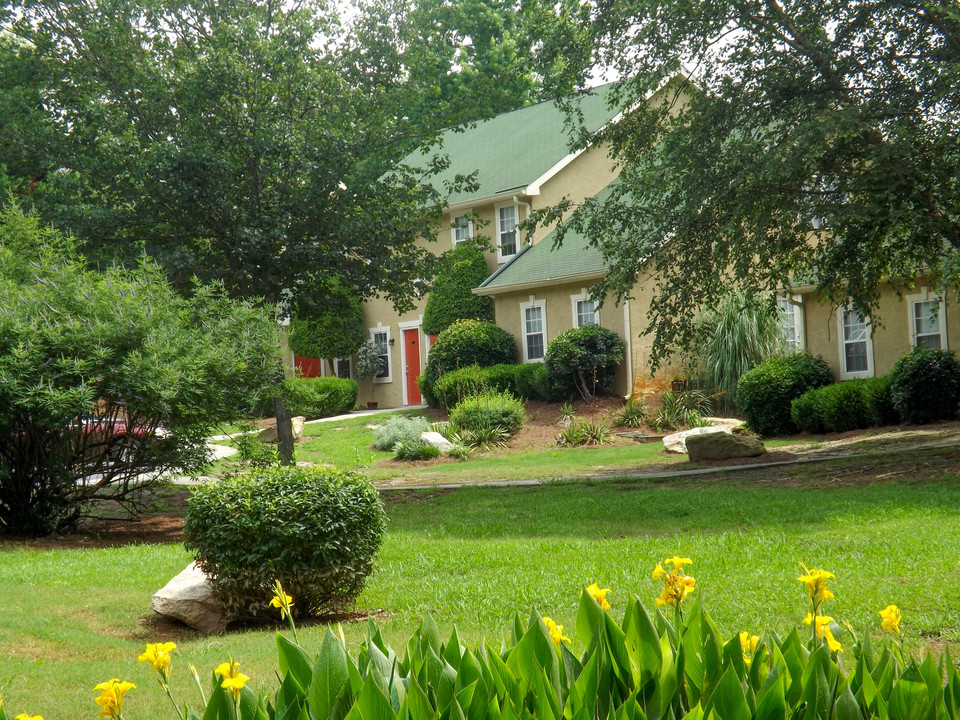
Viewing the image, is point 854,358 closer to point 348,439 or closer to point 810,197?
point 810,197

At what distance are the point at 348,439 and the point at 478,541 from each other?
43.8 ft

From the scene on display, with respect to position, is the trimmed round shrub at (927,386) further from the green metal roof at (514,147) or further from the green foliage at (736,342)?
the green metal roof at (514,147)

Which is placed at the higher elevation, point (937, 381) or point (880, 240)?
point (880, 240)

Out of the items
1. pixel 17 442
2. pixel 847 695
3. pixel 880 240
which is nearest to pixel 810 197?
pixel 880 240

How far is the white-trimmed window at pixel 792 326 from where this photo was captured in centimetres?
2050

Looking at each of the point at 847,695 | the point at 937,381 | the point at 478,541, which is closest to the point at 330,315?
the point at 478,541

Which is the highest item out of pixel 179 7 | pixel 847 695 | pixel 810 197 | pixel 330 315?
pixel 179 7

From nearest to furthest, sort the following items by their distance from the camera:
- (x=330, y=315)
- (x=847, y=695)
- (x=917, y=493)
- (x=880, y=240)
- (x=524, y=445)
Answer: (x=847, y=695) < (x=917, y=493) < (x=880, y=240) < (x=330, y=315) < (x=524, y=445)

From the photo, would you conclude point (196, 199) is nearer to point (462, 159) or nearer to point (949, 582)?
point (949, 582)

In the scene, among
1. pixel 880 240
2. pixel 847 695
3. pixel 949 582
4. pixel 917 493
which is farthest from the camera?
pixel 880 240

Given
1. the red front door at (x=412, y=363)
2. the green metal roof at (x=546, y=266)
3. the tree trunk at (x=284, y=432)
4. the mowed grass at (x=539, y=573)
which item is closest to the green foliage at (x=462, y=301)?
the green metal roof at (x=546, y=266)

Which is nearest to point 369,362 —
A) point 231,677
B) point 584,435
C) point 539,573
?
point 584,435

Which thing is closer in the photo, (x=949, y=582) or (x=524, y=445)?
(x=949, y=582)

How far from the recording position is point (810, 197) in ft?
42.2
